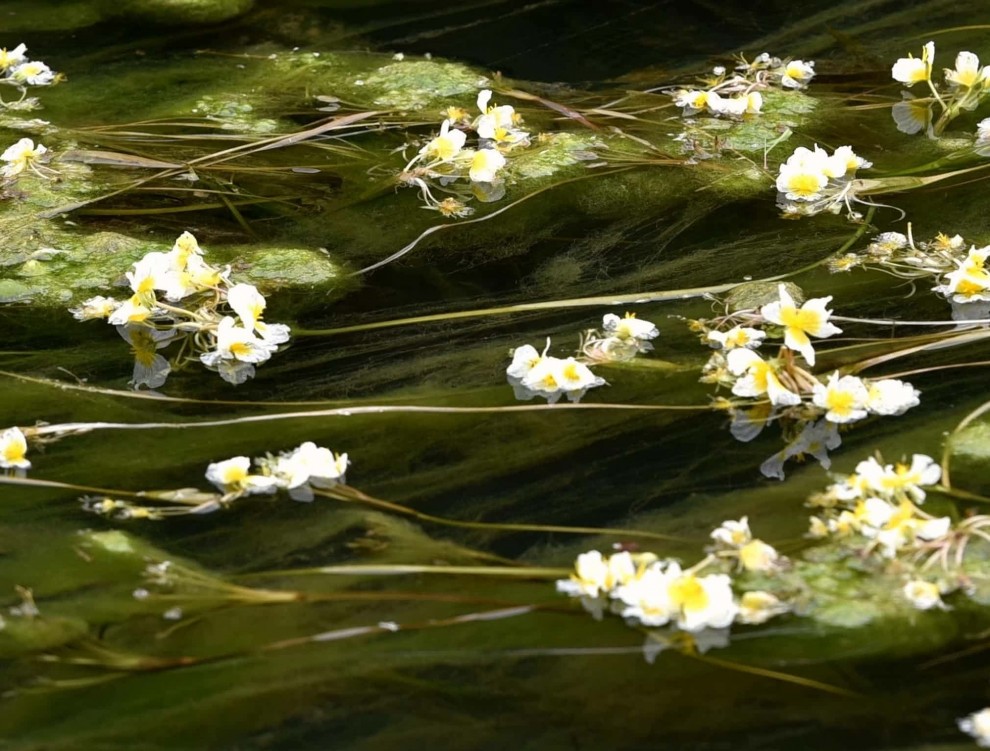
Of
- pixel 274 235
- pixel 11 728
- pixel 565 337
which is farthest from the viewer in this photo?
pixel 274 235

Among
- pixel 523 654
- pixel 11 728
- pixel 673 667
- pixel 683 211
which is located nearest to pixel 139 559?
pixel 11 728

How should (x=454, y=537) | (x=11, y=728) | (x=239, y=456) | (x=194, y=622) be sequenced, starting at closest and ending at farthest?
(x=11, y=728), (x=194, y=622), (x=454, y=537), (x=239, y=456)

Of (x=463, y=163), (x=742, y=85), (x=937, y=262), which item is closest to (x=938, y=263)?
(x=937, y=262)

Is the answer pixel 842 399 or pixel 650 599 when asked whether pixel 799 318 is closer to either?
pixel 842 399

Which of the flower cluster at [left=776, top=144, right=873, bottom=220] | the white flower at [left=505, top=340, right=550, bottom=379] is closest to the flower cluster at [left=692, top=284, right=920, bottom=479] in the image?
the white flower at [left=505, top=340, right=550, bottom=379]

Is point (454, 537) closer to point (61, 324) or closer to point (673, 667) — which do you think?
point (673, 667)

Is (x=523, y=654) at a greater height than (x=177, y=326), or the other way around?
(x=177, y=326)
